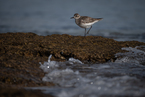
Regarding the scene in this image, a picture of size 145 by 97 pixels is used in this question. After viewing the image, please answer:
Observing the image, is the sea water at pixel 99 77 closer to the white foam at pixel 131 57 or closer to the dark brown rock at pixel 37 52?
the white foam at pixel 131 57

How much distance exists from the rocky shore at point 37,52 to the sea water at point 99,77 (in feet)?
0.74

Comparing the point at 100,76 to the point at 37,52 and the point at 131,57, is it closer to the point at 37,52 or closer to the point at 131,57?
the point at 131,57

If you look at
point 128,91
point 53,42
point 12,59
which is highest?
point 53,42

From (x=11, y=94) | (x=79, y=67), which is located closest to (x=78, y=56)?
(x=79, y=67)

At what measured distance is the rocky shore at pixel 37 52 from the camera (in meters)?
3.98

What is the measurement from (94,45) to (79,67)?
58.2 inches

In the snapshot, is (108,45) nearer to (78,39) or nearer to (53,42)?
(78,39)

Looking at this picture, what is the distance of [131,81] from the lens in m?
3.68

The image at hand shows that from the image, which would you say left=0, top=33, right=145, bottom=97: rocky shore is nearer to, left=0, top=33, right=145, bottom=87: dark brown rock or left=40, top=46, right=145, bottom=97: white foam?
left=0, top=33, right=145, bottom=87: dark brown rock

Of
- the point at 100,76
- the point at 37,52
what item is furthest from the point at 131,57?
the point at 37,52

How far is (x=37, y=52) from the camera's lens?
5270 millimetres

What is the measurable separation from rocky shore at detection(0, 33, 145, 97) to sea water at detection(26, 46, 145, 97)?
0.74ft

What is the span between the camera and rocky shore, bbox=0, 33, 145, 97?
3979 mm

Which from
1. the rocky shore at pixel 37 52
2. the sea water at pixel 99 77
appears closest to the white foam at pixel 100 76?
the sea water at pixel 99 77
